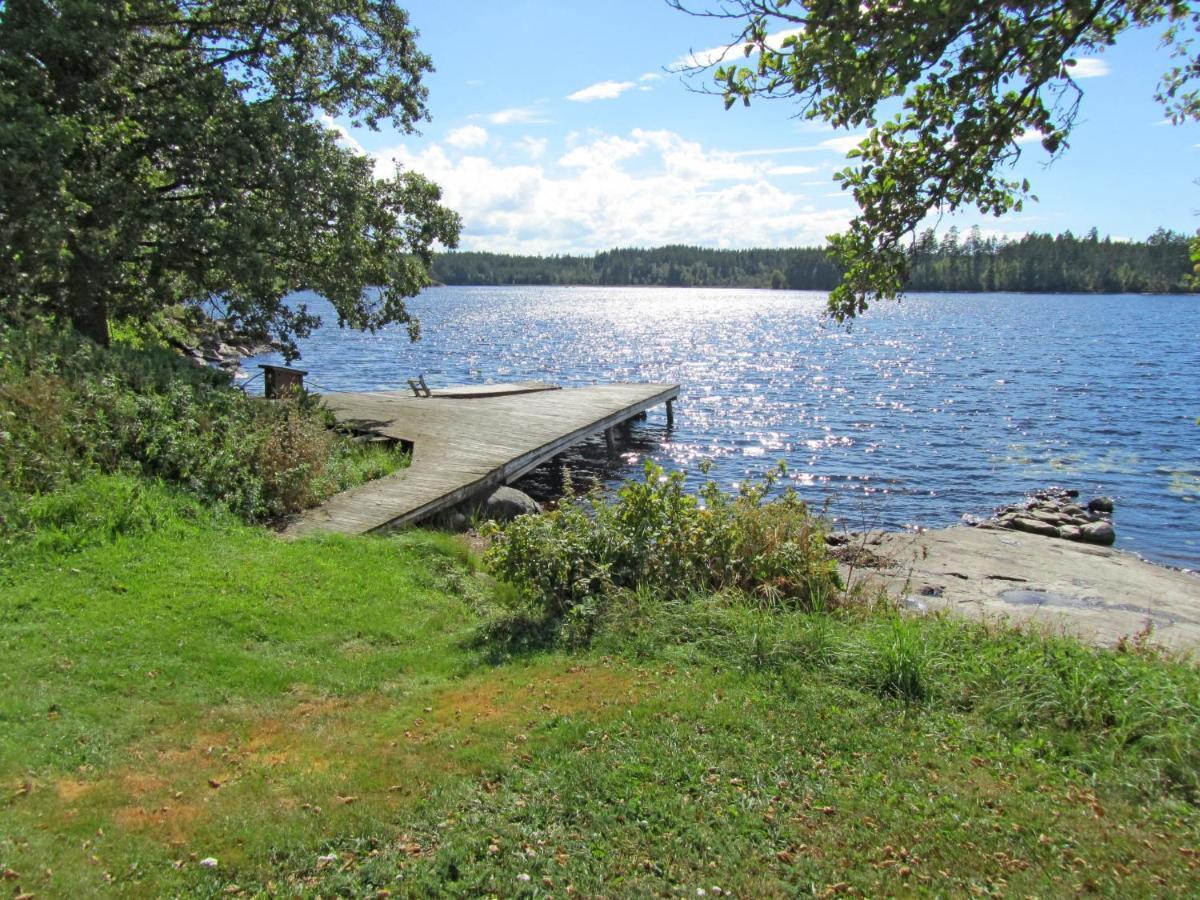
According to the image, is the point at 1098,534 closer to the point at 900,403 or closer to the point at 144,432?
the point at 144,432

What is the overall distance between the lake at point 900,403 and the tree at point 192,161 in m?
7.69

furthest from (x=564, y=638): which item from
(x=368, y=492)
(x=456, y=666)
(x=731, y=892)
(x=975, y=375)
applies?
(x=975, y=375)

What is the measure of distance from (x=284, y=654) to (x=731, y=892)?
14.3ft

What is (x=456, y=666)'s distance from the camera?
6852mm

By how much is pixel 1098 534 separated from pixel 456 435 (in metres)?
13.2

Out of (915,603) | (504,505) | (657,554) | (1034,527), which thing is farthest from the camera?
(1034,527)

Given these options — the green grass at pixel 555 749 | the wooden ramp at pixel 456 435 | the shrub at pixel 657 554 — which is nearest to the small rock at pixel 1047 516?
the wooden ramp at pixel 456 435

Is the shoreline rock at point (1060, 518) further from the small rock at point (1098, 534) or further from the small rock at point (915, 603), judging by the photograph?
the small rock at point (915, 603)

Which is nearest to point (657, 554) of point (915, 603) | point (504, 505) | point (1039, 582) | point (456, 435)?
point (915, 603)

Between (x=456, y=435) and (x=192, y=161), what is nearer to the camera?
(x=192, y=161)

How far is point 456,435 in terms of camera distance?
16594 millimetres

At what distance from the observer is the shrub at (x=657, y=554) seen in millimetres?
8117

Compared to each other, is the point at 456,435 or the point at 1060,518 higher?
the point at 456,435

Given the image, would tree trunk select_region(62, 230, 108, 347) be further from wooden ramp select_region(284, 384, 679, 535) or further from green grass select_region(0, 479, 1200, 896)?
green grass select_region(0, 479, 1200, 896)
